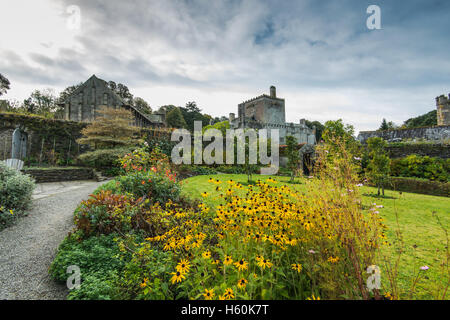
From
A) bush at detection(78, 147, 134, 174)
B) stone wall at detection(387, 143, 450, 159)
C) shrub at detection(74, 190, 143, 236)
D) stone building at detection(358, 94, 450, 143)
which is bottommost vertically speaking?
shrub at detection(74, 190, 143, 236)

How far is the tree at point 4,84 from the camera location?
31023mm

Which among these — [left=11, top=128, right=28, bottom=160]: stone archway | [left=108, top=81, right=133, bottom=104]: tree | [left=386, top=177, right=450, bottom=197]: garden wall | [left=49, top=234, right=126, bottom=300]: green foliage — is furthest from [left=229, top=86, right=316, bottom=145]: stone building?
[left=49, top=234, right=126, bottom=300]: green foliage

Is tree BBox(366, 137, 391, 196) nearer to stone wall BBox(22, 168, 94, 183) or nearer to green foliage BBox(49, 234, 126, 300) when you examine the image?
green foliage BBox(49, 234, 126, 300)

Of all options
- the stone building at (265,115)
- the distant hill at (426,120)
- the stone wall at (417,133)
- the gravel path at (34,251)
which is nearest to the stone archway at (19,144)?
the gravel path at (34,251)

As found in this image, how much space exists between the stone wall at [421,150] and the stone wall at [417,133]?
8.91 feet

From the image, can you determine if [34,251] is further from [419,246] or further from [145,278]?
[419,246]

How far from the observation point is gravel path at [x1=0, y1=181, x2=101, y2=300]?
6.98 ft

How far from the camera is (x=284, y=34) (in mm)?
6629

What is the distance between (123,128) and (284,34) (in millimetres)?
10965

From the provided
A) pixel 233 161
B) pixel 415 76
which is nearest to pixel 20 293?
pixel 415 76

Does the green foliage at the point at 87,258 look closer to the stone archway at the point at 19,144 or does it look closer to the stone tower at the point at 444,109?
the stone archway at the point at 19,144

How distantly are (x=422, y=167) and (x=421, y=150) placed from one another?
7.16ft

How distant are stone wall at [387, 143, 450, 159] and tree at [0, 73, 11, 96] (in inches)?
2126
